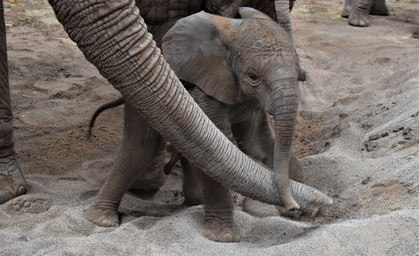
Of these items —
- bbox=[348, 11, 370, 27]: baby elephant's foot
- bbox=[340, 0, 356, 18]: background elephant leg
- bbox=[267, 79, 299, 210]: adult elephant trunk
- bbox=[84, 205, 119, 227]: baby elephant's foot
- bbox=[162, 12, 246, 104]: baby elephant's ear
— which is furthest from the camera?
bbox=[340, 0, 356, 18]: background elephant leg

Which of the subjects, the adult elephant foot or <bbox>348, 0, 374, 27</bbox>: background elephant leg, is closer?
the adult elephant foot

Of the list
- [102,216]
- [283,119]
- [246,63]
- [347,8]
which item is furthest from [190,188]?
[347,8]

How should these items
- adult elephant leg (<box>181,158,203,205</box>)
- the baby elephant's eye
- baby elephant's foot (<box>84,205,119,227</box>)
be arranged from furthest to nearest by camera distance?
adult elephant leg (<box>181,158,203,205</box>) < baby elephant's foot (<box>84,205,119,227</box>) < the baby elephant's eye

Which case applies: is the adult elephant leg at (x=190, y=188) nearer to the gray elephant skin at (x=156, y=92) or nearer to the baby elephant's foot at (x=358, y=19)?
the gray elephant skin at (x=156, y=92)

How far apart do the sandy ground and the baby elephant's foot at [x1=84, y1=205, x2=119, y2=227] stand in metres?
0.05

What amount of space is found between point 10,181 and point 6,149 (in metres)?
0.22

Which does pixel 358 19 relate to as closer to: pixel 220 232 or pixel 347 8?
pixel 347 8

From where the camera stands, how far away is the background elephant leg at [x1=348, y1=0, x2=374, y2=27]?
25.3ft

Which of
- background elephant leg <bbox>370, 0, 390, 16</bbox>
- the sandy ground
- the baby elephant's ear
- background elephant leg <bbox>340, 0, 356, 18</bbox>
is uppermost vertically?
the baby elephant's ear

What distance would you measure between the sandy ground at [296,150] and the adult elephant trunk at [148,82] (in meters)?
0.38

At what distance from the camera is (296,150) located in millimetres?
4609

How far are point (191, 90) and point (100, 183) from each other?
3.80 feet

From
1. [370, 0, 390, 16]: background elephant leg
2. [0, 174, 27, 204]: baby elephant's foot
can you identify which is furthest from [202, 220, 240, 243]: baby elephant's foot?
[370, 0, 390, 16]: background elephant leg

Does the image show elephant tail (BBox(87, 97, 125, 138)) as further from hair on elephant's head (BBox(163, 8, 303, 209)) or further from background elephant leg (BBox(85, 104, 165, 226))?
hair on elephant's head (BBox(163, 8, 303, 209))
